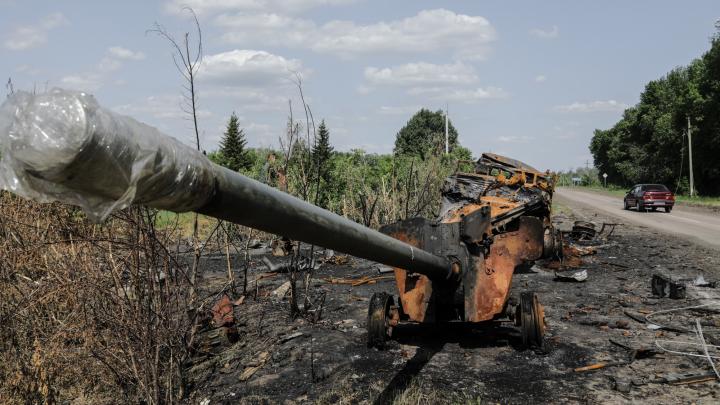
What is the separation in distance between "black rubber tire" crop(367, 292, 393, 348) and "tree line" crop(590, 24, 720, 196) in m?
40.2

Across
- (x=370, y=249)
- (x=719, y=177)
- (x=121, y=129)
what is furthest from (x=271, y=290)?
(x=719, y=177)

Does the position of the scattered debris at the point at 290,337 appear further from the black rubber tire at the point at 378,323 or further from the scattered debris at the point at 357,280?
the scattered debris at the point at 357,280

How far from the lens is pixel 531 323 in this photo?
6410 millimetres

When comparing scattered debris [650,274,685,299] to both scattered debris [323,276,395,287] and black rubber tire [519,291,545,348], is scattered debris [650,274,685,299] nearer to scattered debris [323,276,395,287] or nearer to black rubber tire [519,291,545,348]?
black rubber tire [519,291,545,348]

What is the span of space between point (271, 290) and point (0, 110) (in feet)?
28.8

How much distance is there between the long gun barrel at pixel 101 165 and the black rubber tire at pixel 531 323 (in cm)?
502

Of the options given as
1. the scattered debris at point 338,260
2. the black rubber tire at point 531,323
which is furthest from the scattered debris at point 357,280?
the black rubber tire at point 531,323

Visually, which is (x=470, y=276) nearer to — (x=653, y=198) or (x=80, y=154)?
(x=80, y=154)

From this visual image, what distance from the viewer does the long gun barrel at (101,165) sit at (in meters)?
1.47

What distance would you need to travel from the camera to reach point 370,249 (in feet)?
10.6

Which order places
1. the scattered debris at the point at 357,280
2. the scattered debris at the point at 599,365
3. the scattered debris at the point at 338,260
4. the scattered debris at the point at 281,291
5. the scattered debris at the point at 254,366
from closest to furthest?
the scattered debris at the point at 599,365
the scattered debris at the point at 254,366
the scattered debris at the point at 281,291
the scattered debris at the point at 357,280
the scattered debris at the point at 338,260

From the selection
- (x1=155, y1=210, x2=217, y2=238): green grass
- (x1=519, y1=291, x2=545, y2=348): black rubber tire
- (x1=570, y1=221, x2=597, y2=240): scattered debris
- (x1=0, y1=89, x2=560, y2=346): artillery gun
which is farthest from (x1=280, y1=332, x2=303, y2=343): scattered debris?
(x1=570, y1=221, x2=597, y2=240): scattered debris

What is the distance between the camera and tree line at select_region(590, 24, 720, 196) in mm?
40156

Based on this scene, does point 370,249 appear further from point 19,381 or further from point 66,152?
point 19,381
